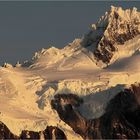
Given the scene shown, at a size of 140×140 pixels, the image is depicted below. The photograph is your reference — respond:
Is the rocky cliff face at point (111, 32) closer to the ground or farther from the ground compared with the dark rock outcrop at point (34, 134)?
farther from the ground

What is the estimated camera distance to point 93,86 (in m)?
142

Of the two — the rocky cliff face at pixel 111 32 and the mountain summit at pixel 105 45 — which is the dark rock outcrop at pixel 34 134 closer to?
the mountain summit at pixel 105 45

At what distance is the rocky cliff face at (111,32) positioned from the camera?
5984 inches

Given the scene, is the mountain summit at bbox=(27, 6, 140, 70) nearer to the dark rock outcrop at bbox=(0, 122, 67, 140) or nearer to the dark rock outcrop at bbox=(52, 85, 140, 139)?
the dark rock outcrop at bbox=(52, 85, 140, 139)

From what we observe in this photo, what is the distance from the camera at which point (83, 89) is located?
14088 centimetres

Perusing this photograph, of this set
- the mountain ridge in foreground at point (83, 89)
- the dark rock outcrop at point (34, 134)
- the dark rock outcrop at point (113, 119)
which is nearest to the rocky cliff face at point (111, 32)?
the mountain ridge in foreground at point (83, 89)

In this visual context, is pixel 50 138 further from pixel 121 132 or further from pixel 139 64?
pixel 139 64

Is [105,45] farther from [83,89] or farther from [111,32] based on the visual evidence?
[83,89]

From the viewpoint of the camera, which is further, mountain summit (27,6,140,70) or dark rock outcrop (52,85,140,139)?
mountain summit (27,6,140,70)

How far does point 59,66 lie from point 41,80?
628 cm

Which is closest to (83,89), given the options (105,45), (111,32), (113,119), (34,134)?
(113,119)

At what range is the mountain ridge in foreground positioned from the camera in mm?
136000

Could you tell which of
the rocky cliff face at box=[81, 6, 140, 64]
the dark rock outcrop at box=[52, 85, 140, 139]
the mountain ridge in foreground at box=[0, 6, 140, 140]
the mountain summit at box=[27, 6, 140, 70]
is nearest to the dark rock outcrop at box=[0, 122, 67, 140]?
the mountain ridge in foreground at box=[0, 6, 140, 140]

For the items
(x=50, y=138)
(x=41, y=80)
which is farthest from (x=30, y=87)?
(x=50, y=138)
